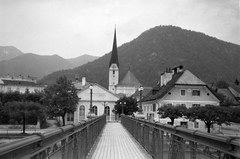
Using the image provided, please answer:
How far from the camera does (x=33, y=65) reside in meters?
154

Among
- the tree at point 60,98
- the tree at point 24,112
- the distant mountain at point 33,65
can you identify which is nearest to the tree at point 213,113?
the tree at point 60,98

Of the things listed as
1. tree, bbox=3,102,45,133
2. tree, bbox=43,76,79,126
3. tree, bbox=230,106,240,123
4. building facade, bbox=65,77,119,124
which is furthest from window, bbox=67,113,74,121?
tree, bbox=230,106,240,123

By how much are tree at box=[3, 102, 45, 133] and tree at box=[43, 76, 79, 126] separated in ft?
6.92

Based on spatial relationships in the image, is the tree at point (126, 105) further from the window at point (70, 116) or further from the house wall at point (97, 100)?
the window at point (70, 116)

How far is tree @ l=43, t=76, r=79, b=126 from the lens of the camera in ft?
167

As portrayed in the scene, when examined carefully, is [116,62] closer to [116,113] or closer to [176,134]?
[116,113]

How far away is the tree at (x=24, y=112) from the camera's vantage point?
46031 mm

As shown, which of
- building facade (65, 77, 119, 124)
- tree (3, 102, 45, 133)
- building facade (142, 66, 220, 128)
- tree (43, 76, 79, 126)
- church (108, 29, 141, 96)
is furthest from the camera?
church (108, 29, 141, 96)

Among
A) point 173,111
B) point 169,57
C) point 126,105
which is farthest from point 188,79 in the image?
point 169,57

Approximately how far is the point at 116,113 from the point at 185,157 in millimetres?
54441

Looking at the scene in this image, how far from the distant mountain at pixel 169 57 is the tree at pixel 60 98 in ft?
162

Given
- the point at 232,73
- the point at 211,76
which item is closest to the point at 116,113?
the point at 211,76

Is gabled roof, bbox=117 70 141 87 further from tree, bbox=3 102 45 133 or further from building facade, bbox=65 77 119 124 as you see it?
tree, bbox=3 102 45 133

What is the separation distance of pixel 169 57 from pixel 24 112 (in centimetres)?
8110
